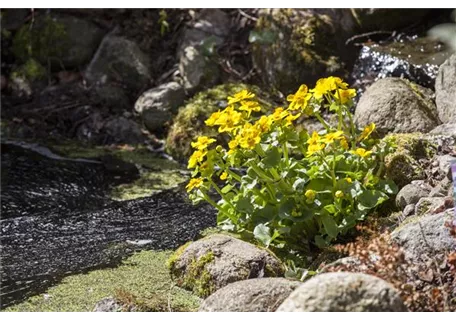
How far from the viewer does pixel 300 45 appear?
610cm

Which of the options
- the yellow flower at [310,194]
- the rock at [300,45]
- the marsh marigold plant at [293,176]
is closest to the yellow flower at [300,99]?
the marsh marigold plant at [293,176]

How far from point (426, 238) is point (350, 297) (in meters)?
0.80

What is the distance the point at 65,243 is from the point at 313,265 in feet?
4.51

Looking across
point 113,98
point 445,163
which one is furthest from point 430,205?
point 113,98

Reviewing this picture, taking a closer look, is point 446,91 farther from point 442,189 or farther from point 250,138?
point 250,138

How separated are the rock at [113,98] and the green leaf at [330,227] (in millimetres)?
3412

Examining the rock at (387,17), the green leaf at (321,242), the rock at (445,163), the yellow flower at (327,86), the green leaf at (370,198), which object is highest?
the yellow flower at (327,86)

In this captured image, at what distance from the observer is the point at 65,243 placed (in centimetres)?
401

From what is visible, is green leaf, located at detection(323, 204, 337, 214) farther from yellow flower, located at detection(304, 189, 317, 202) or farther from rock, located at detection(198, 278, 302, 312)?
rock, located at detection(198, 278, 302, 312)

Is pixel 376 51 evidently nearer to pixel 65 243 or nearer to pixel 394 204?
pixel 394 204

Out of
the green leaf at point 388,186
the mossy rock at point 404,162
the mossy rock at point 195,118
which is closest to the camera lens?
the green leaf at point 388,186

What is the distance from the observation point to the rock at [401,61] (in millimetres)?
5457

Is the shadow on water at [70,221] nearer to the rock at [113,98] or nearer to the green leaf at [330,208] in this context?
the green leaf at [330,208]
